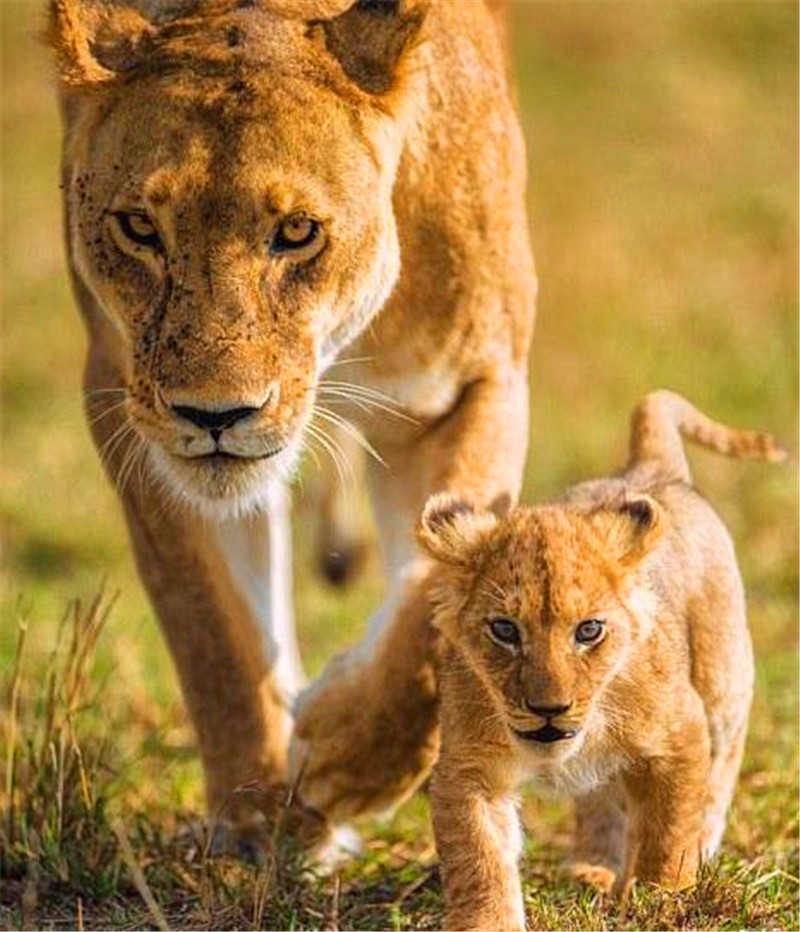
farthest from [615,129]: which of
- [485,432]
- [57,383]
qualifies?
[485,432]

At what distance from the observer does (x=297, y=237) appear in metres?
4.77

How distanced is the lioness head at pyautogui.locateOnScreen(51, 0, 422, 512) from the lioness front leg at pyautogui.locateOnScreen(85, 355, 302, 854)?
1.43ft

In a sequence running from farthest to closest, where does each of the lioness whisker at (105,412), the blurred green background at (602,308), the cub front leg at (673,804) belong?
the blurred green background at (602,308) → the lioness whisker at (105,412) → the cub front leg at (673,804)

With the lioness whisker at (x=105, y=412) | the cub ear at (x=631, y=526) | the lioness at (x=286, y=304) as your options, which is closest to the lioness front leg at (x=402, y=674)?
the lioness at (x=286, y=304)

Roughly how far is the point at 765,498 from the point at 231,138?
4508mm

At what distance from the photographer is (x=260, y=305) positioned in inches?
185

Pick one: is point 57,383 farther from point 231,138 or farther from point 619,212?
point 231,138

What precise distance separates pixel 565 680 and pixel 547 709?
2.1 inches

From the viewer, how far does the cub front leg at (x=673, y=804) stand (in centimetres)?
441

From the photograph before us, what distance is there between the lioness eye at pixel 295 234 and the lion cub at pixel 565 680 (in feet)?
1.92

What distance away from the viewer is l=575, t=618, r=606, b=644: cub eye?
4156 millimetres

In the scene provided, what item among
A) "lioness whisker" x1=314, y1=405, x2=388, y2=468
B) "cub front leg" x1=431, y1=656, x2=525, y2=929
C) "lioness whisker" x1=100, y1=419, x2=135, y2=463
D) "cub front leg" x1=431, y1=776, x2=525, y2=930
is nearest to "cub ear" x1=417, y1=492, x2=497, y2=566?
"cub front leg" x1=431, y1=656, x2=525, y2=929

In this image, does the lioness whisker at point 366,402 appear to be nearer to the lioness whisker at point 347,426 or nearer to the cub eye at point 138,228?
the lioness whisker at point 347,426

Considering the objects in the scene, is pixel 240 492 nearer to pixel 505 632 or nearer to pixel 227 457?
pixel 227 457
